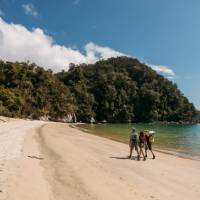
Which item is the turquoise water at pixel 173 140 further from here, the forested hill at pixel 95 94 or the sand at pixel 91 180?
the forested hill at pixel 95 94

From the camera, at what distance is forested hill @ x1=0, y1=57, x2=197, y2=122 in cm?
10206

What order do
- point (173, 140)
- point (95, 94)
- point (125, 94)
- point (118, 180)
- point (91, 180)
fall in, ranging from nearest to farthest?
1. point (91, 180)
2. point (118, 180)
3. point (173, 140)
4. point (95, 94)
5. point (125, 94)

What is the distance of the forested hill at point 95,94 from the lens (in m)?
102

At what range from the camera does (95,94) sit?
150875 millimetres

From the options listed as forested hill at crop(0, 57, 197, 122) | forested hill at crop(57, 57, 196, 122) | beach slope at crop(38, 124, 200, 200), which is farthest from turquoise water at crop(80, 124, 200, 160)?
forested hill at crop(57, 57, 196, 122)

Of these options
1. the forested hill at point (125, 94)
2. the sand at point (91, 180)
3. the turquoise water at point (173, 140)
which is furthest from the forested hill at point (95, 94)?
the sand at point (91, 180)

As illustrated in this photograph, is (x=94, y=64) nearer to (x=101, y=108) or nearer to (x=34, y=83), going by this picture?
(x=101, y=108)

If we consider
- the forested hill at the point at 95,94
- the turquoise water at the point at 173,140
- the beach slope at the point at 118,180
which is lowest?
the beach slope at the point at 118,180

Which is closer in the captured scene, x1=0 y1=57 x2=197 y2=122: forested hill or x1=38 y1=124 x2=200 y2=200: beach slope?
x1=38 y1=124 x2=200 y2=200: beach slope

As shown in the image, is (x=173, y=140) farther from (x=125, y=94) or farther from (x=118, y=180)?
(x=125, y=94)

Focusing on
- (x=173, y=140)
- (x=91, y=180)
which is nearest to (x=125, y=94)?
(x=173, y=140)

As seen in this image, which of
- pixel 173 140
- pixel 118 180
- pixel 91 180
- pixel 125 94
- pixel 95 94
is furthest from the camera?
pixel 125 94

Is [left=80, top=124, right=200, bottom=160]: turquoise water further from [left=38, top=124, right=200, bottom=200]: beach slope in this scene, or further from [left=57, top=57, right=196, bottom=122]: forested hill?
[left=57, top=57, right=196, bottom=122]: forested hill

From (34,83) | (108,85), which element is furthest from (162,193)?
(108,85)
